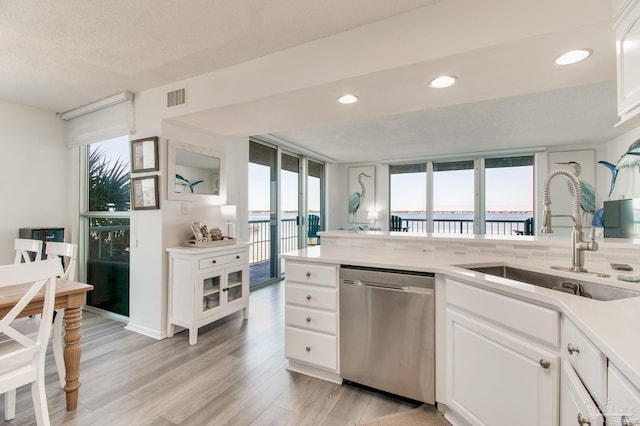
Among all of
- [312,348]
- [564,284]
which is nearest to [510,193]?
[564,284]

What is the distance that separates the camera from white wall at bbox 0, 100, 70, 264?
3.08 meters

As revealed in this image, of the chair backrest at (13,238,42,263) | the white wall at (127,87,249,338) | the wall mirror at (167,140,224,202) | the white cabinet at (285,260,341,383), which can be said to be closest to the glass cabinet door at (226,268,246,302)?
the white wall at (127,87,249,338)

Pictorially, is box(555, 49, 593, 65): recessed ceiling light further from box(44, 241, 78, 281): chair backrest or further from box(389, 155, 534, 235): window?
box(389, 155, 534, 235): window

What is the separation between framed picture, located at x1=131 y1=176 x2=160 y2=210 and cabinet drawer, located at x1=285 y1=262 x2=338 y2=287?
1.56m

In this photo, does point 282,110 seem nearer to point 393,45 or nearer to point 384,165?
point 393,45

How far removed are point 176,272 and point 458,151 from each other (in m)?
5.62

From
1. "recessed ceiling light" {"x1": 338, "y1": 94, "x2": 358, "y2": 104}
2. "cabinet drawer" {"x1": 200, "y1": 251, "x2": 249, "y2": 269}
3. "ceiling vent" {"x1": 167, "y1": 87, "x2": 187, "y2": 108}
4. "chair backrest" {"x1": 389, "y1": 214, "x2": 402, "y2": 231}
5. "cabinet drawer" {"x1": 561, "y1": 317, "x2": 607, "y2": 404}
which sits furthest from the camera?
"chair backrest" {"x1": 389, "y1": 214, "x2": 402, "y2": 231}

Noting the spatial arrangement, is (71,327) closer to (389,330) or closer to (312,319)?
(312,319)

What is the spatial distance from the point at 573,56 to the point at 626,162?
4094 millimetres

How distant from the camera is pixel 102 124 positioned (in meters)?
3.18

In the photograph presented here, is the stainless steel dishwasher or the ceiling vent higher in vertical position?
the ceiling vent

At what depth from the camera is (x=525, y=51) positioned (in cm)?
154

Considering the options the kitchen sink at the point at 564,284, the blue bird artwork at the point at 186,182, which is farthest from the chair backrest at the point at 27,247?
the kitchen sink at the point at 564,284

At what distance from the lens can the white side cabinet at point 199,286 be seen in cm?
266
